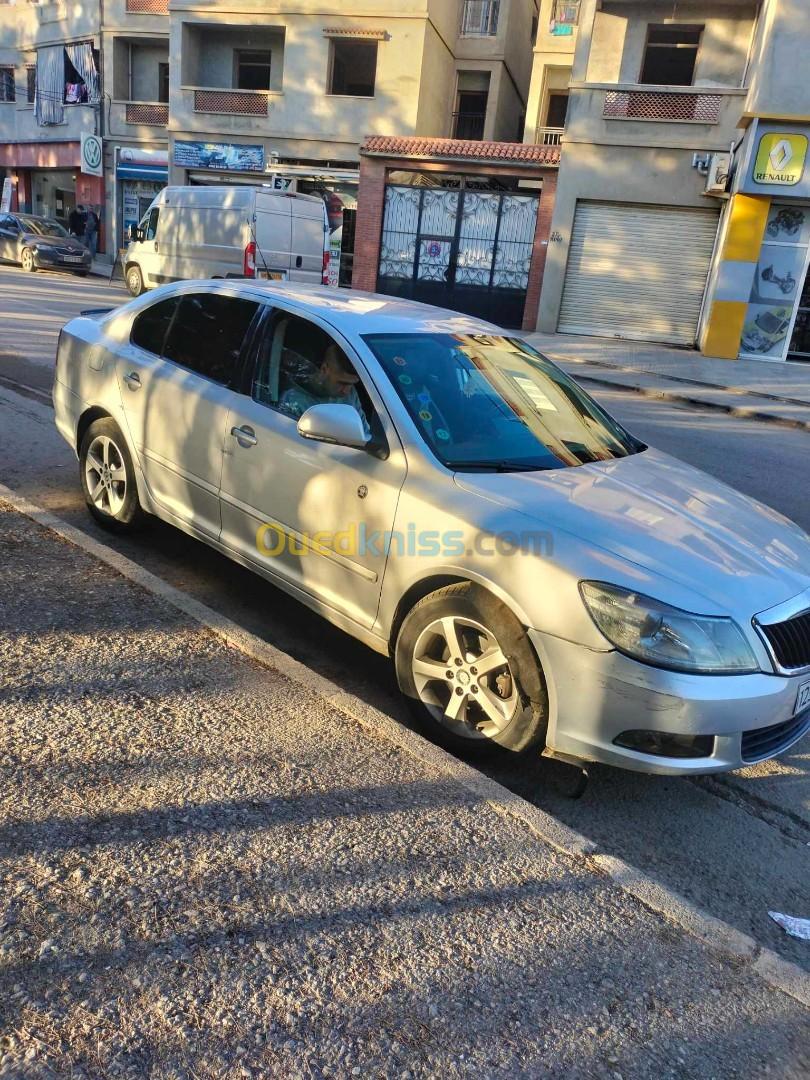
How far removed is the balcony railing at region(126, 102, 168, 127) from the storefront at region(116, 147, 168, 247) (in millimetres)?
898

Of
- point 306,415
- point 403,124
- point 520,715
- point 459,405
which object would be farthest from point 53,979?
point 403,124

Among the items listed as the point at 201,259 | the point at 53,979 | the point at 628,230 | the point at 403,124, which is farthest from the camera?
Answer: the point at 403,124

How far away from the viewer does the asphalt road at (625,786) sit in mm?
2881

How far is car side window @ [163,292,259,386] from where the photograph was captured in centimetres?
435

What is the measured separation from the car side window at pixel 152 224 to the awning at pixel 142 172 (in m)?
12.4

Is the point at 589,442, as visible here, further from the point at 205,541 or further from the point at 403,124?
the point at 403,124

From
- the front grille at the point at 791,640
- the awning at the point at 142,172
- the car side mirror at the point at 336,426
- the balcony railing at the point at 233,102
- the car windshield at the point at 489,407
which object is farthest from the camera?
the awning at the point at 142,172

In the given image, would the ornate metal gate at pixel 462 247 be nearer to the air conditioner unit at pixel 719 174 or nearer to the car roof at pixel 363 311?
the air conditioner unit at pixel 719 174

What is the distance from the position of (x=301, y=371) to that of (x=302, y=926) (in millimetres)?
2514

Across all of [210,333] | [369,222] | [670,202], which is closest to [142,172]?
[369,222]

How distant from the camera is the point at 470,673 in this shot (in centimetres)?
320

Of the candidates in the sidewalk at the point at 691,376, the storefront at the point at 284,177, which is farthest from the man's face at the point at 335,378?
the storefront at the point at 284,177

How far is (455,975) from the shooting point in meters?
2.20

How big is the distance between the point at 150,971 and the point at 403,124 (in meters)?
26.8
